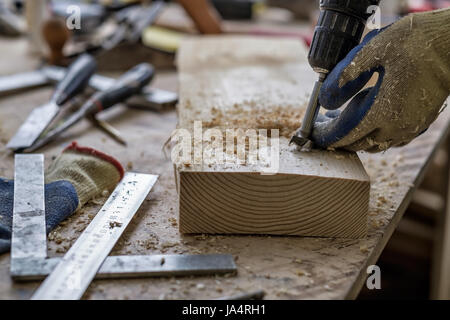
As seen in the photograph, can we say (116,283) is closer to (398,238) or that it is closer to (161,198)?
(161,198)

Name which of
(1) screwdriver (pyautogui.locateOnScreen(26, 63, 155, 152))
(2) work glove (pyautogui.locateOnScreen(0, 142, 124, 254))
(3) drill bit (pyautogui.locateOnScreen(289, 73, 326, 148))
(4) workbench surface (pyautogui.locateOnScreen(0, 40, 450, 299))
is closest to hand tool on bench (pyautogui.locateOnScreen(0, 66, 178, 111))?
(1) screwdriver (pyautogui.locateOnScreen(26, 63, 155, 152))

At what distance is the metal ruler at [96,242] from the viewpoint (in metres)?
0.76

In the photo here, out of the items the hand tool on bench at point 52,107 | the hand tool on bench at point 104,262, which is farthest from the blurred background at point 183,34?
the hand tool on bench at point 104,262

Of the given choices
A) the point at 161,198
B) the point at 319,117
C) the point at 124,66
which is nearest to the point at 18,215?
the point at 161,198

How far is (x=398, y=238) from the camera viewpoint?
2666 millimetres

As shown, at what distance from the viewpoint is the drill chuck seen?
0.91 meters

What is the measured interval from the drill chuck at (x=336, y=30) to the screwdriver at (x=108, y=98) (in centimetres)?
72

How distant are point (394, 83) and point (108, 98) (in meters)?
0.88

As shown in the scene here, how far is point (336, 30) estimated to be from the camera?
3.05 feet

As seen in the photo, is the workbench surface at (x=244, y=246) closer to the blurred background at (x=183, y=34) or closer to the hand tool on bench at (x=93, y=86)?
the hand tool on bench at (x=93, y=86)

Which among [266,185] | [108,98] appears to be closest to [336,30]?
[266,185]

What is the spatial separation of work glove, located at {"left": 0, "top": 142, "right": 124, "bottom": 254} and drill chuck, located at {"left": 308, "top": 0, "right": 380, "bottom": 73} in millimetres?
481

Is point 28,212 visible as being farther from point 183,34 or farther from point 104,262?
point 183,34

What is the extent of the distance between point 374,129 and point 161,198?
17.7 inches
